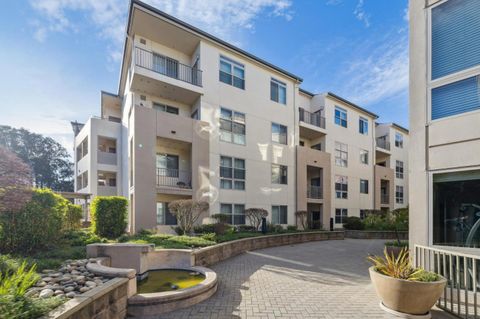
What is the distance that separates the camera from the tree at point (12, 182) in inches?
241

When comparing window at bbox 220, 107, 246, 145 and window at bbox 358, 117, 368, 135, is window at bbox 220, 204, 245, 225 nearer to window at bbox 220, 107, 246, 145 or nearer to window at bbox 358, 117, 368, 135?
window at bbox 220, 107, 246, 145

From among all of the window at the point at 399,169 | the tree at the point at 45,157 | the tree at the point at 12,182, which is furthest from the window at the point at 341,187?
the tree at the point at 45,157

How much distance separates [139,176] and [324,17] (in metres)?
12.7

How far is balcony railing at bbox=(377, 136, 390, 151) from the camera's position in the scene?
29.6 meters

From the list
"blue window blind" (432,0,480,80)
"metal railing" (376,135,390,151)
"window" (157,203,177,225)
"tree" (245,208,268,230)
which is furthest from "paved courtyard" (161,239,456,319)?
"metal railing" (376,135,390,151)

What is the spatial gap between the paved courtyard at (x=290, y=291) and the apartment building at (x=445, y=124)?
6.90ft

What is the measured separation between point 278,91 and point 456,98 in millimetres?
14555

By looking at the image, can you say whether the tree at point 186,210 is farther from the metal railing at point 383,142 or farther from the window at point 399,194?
the window at point 399,194

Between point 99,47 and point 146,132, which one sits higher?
point 99,47

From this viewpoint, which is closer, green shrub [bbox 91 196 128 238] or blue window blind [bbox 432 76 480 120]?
blue window blind [bbox 432 76 480 120]

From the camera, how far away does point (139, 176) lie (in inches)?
522

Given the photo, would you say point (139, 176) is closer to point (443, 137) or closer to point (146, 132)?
point (146, 132)

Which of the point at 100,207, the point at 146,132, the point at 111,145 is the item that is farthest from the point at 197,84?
the point at 111,145

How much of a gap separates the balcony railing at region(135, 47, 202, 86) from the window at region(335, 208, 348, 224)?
55.7 feet
